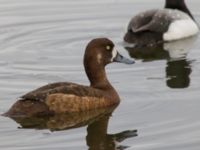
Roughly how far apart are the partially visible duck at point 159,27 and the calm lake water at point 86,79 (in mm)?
265

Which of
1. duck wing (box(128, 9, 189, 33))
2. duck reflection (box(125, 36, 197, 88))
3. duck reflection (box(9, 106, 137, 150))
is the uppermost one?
duck wing (box(128, 9, 189, 33))

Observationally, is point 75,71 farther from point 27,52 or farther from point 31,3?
point 31,3

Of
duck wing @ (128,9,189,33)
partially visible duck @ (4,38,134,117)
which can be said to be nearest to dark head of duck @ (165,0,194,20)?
duck wing @ (128,9,189,33)

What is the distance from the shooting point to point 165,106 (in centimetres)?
1103

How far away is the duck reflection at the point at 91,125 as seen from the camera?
388 inches

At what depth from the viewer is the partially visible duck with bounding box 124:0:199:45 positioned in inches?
610

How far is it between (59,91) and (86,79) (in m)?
1.65

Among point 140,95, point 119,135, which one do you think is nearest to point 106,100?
point 140,95

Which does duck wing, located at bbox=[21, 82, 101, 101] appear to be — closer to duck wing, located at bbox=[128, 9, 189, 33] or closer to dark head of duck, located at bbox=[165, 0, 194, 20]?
duck wing, located at bbox=[128, 9, 189, 33]

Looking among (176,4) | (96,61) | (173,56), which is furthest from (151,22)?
(96,61)

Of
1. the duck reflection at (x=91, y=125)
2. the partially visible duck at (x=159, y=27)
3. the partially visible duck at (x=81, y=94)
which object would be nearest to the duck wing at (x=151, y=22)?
the partially visible duck at (x=159, y=27)

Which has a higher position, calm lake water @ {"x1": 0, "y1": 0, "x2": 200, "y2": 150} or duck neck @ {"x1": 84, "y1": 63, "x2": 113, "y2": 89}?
duck neck @ {"x1": 84, "y1": 63, "x2": 113, "y2": 89}

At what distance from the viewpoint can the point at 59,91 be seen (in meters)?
11.0

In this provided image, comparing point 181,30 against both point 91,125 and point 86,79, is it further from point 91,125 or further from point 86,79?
point 91,125
